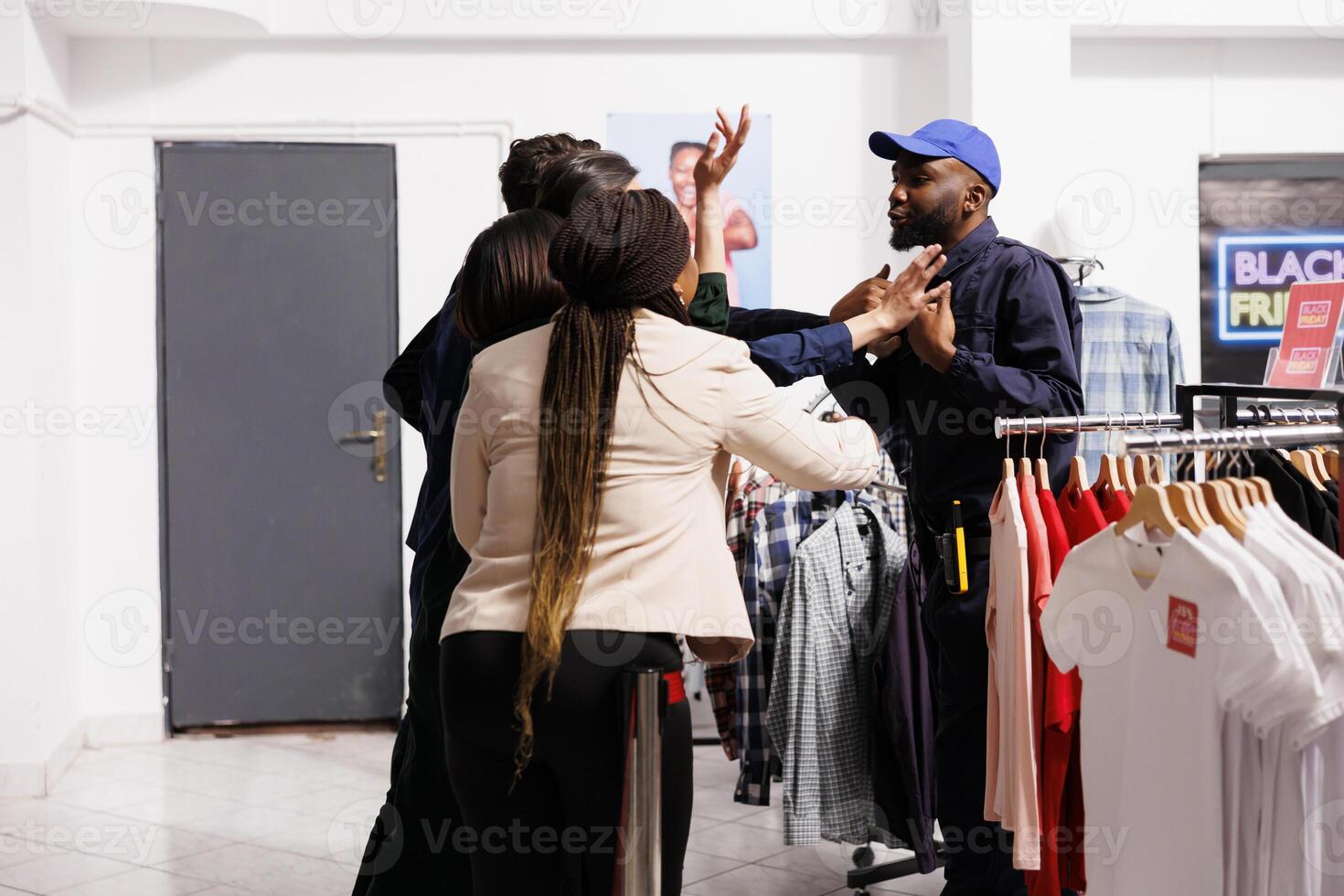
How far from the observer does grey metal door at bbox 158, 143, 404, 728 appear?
468cm

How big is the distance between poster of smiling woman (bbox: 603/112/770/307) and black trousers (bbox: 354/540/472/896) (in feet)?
8.66

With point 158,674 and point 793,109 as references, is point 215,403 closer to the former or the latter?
point 158,674

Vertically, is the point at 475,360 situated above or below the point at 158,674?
above

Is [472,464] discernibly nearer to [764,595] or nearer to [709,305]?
[709,305]

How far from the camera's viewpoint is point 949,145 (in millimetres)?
2562

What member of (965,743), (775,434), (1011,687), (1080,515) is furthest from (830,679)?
(775,434)

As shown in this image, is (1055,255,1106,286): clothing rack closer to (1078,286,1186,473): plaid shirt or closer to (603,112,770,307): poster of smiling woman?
(1078,286,1186,473): plaid shirt

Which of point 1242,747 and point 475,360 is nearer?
point 1242,747

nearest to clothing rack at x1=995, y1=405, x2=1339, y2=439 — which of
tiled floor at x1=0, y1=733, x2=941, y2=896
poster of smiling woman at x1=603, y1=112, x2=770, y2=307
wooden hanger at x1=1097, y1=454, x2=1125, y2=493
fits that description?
wooden hanger at x1=1097, y1=454, x2=1125, y2=493

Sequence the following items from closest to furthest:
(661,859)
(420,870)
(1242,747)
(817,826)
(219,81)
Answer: (1242,747) → (661,859) → (420,870) → (817,826) → (219,81)

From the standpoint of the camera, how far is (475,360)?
1.85 m

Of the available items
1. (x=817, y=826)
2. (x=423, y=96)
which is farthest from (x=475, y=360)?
(x=423, y=96)

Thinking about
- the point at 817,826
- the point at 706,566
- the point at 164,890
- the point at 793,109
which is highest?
the point at 793,109

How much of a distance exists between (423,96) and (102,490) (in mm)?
1831
